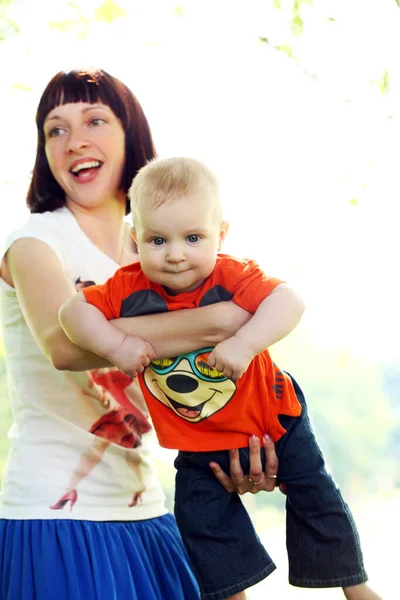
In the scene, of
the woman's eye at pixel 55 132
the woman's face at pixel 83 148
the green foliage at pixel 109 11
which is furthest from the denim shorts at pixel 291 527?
the green foliage at pixel 109 11

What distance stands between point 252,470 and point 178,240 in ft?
1.24

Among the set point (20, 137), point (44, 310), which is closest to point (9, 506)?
point (44, 310)

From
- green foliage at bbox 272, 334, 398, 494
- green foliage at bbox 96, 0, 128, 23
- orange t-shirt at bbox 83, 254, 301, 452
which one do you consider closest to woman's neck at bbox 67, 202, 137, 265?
orange t-shirt at bbox 83, 254, 301, 452

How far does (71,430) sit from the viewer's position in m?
1.44

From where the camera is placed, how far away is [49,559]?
136 centimetres

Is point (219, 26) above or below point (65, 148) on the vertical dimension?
above

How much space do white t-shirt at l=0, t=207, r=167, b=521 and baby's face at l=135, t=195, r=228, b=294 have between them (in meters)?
0.37

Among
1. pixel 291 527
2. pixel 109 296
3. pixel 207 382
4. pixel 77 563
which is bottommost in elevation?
pixel 77 563

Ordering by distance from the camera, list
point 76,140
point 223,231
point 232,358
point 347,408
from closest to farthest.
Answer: point 232,358 → point 223,231 → point 76,140 → point 347,408

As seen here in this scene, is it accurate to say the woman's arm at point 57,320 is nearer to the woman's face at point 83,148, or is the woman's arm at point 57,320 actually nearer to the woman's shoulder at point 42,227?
the woman's shoulder at point 42,227

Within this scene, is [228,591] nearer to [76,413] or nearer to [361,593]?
[361,593]

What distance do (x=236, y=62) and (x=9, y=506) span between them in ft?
6.61

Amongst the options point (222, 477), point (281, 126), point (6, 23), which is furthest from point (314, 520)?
point (6, 23)

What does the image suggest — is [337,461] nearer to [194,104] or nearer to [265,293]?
[194,104]
